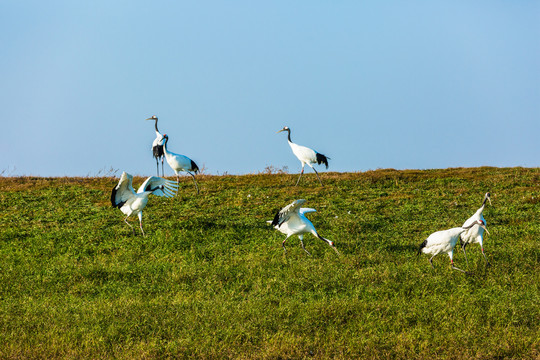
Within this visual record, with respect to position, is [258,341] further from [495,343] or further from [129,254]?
[129,254]

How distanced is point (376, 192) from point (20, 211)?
11064 millimetres

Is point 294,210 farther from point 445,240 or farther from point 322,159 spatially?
point 322,159

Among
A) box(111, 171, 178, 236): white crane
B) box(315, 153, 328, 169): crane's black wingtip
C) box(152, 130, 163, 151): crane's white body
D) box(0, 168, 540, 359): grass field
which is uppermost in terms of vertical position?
box(152, 130, 163, 151): crane's white body

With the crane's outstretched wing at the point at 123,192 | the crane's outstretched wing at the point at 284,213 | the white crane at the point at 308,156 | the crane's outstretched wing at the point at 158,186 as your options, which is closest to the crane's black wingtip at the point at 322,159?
the white crane at the point at 308,156

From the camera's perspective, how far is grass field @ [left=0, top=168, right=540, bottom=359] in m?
7.21

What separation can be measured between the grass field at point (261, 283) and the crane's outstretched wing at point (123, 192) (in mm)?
858

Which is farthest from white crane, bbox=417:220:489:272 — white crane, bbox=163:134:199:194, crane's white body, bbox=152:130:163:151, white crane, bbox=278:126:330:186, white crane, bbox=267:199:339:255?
crane's white body, bbox=152:130:163:151

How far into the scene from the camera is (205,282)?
10.0 m

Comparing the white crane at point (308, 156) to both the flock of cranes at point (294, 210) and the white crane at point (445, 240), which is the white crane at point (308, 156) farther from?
the white crane at point (445, 240)

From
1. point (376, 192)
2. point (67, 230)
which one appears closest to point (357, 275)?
point (67, 230)

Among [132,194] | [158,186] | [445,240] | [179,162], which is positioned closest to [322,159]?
[179,162]

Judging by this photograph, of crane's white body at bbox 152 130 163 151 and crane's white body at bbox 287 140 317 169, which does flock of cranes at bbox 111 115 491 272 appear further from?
crane's white body at bbox 152 130 163 151

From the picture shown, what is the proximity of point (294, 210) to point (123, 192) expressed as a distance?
14.3ft

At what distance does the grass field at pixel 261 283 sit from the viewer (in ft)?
23.6
